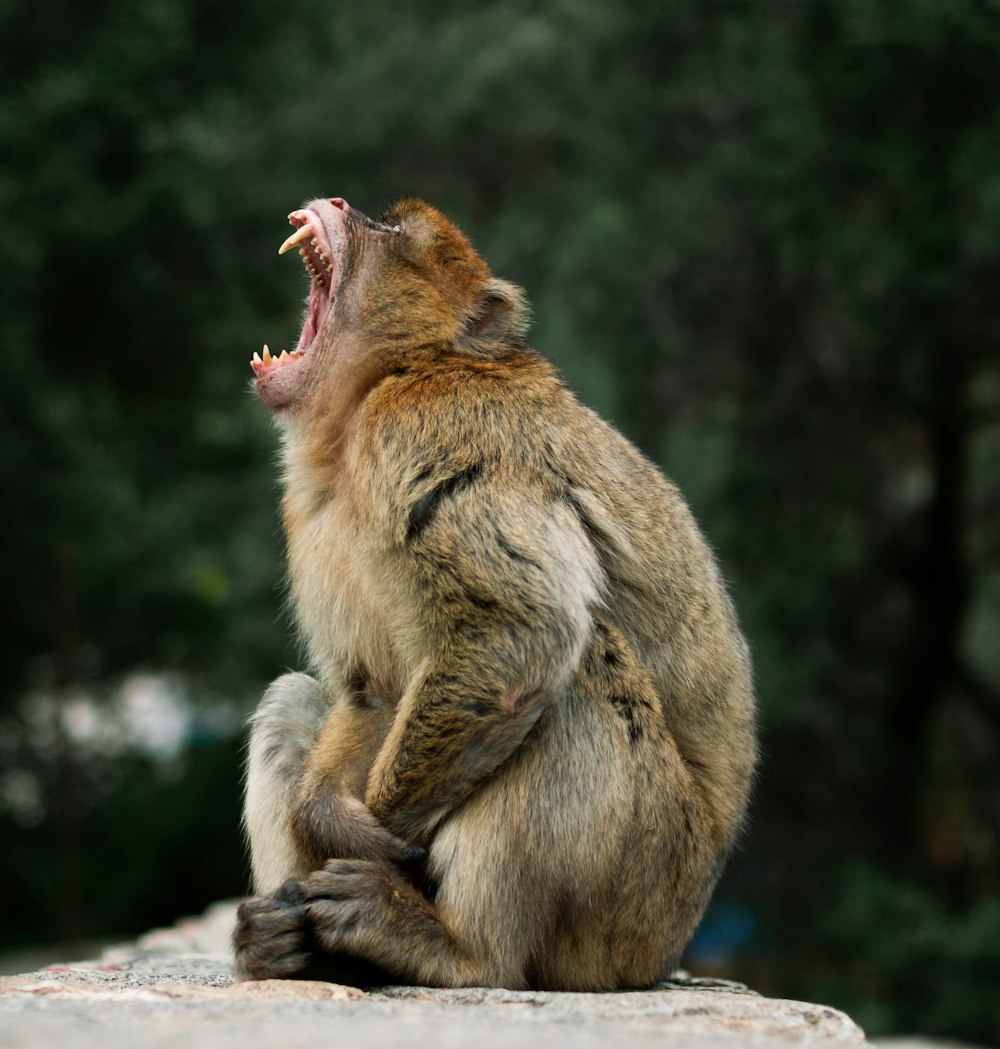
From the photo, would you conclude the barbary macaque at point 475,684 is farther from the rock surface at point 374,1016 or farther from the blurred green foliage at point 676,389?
the blurred green foliage at point 676,389

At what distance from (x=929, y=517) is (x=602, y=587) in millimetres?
9320

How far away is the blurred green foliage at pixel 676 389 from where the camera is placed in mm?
11453

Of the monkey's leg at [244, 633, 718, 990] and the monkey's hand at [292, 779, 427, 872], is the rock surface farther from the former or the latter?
the monkey's hand at [292, 779, 427, 872]

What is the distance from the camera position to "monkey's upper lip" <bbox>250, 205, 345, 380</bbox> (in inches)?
183

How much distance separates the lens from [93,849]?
13297 mm

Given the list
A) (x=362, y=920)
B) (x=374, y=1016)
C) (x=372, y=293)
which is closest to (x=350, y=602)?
(x=362, y=920)

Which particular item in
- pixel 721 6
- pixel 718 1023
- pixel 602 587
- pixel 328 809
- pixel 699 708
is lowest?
pixel 718 1023

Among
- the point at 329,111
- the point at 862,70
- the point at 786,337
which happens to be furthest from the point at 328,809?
the point at 329,111

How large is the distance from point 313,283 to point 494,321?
22.2 inches

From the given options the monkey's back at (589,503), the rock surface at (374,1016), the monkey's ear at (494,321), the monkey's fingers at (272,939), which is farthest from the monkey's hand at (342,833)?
the monkey's ear at (494,321)

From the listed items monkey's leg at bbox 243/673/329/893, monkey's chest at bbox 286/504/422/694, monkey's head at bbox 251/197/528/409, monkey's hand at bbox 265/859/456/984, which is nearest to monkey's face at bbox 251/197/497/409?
monkey's head at bbox 251/197/528/409

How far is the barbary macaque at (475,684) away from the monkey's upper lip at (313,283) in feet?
0.06

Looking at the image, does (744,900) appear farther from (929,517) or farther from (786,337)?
(786,337)

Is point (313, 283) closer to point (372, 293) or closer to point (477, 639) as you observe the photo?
point (372, 293)
